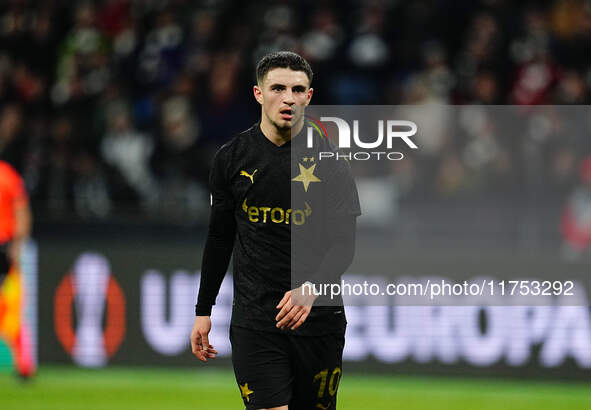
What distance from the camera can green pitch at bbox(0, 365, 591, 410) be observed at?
377 inches

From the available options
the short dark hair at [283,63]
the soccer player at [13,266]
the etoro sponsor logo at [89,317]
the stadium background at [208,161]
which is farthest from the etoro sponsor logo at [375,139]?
the soccer player at [13,266]

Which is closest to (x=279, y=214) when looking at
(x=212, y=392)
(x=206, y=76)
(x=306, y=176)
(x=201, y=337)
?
(x=306, y=176)

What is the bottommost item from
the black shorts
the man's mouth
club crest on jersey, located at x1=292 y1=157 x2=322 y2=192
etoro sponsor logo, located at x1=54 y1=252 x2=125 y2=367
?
etoro sponsor logo, located at x1=54 y1=252 x2=125 y2=367

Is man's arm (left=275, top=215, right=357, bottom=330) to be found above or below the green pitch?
above

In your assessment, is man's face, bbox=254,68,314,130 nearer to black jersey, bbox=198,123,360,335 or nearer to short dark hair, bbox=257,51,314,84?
short dark hair, bbox=257,51,314,84

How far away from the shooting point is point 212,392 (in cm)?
1027

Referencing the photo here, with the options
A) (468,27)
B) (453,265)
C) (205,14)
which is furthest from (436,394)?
(205,14)

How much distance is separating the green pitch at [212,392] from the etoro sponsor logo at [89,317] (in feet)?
0.67

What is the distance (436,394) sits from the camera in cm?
1013

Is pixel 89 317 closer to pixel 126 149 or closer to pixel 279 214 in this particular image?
pixel 126 149

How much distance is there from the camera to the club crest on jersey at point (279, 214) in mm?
5294

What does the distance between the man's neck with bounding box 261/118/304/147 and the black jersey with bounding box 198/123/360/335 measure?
0.02 meters

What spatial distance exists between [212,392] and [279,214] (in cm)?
530

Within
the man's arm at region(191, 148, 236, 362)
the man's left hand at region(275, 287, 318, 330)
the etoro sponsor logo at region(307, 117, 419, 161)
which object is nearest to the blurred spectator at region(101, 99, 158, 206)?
the etoro sponsor logo at region(307, 117, 419, 161)
